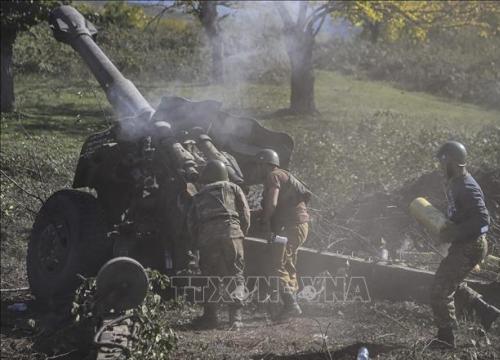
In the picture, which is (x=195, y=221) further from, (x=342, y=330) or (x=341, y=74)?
(x=341, y=74)

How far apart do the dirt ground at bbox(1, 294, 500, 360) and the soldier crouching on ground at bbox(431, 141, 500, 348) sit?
27 cm

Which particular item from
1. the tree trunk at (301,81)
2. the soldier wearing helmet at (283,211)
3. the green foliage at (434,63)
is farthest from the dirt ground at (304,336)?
the green foliage at (434,63)

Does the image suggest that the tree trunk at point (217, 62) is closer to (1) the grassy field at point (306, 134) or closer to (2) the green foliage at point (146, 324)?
(1) the grassy field at point (306, 134)

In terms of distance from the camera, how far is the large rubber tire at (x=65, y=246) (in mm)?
7355

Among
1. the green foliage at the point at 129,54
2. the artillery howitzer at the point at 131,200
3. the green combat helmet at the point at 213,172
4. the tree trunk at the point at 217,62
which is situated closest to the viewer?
the green combat helmet at the point at 213,172

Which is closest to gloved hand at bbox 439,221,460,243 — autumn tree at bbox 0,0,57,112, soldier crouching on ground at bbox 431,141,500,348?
soldier crouching on ground at bbox 431,141,500,348

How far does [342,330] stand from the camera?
7000 mm

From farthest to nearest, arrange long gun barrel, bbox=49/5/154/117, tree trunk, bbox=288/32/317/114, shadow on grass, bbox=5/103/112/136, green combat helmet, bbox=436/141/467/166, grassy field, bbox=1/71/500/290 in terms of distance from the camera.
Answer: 1. tree trunk, bbox=288/32/317/114
2. shadow on grass, bbox=5/103/112/136
3. grassy field, bbox=1/71/500/290
4. long gun barrel, bbox=49/5/154/117
5. green combat helmet, bbox=436/141/467/166

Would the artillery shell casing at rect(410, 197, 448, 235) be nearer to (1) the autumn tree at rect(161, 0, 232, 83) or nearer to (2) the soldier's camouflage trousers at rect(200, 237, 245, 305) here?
(2) the soldier's camouflage trousers at rect(200, 237, 245, 305)

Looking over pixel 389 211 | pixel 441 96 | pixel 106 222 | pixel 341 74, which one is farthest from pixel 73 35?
pixel 341 74

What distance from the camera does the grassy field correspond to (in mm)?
10992

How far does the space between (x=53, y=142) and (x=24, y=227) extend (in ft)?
8.83

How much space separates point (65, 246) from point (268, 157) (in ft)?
7.91

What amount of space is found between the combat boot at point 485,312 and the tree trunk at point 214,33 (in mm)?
A: 14882
